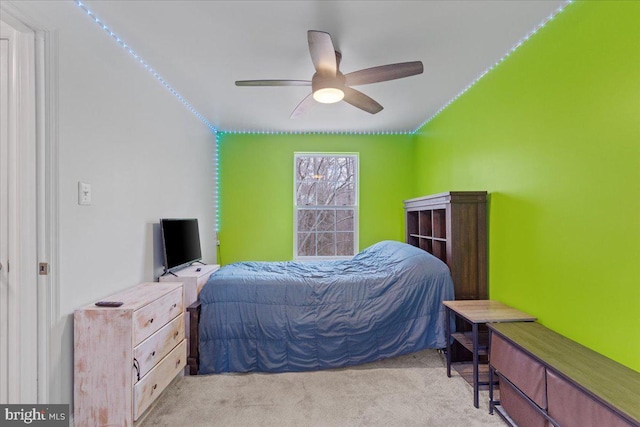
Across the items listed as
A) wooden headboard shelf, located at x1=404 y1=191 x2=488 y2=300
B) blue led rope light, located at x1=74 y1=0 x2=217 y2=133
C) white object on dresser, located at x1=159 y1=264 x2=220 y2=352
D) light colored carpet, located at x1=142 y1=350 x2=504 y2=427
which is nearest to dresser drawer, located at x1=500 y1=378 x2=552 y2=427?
light colored carpet, located at x1=142 y1=350 x2=504 y2=427

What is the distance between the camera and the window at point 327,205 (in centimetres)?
424

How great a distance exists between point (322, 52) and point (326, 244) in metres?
2.89

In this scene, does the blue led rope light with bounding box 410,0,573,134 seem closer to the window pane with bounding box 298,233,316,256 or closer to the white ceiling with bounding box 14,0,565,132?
the white ceiling with bounding box 14,0,565,132

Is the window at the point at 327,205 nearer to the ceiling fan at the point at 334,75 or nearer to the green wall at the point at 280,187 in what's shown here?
the green wall at the point at 280,187

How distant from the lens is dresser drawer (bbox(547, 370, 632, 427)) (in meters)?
1.13

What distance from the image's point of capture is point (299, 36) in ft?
6.43

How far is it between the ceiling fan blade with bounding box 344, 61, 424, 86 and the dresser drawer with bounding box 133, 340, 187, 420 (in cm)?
227

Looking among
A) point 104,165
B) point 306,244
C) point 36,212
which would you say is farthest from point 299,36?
point 306,244

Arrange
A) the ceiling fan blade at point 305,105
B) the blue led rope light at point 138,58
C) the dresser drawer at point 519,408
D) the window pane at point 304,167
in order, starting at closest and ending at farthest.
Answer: the dresser drawer at point 519,408 < the blue led rope light at point 138,58 < the ceiling fan blade at point 305,105 < the window pane at point 304,167

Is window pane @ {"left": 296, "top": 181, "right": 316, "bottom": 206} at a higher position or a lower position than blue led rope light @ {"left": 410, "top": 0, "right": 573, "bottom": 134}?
lower

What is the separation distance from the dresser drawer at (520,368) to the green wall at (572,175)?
1.12ft

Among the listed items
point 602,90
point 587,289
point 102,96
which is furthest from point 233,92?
point 587,289

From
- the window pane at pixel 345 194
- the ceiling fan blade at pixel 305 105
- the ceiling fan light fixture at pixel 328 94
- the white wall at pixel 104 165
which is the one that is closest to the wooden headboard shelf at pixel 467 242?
the ceiling fan light fixture at pixel 328 94

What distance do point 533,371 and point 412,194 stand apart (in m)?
2.99
